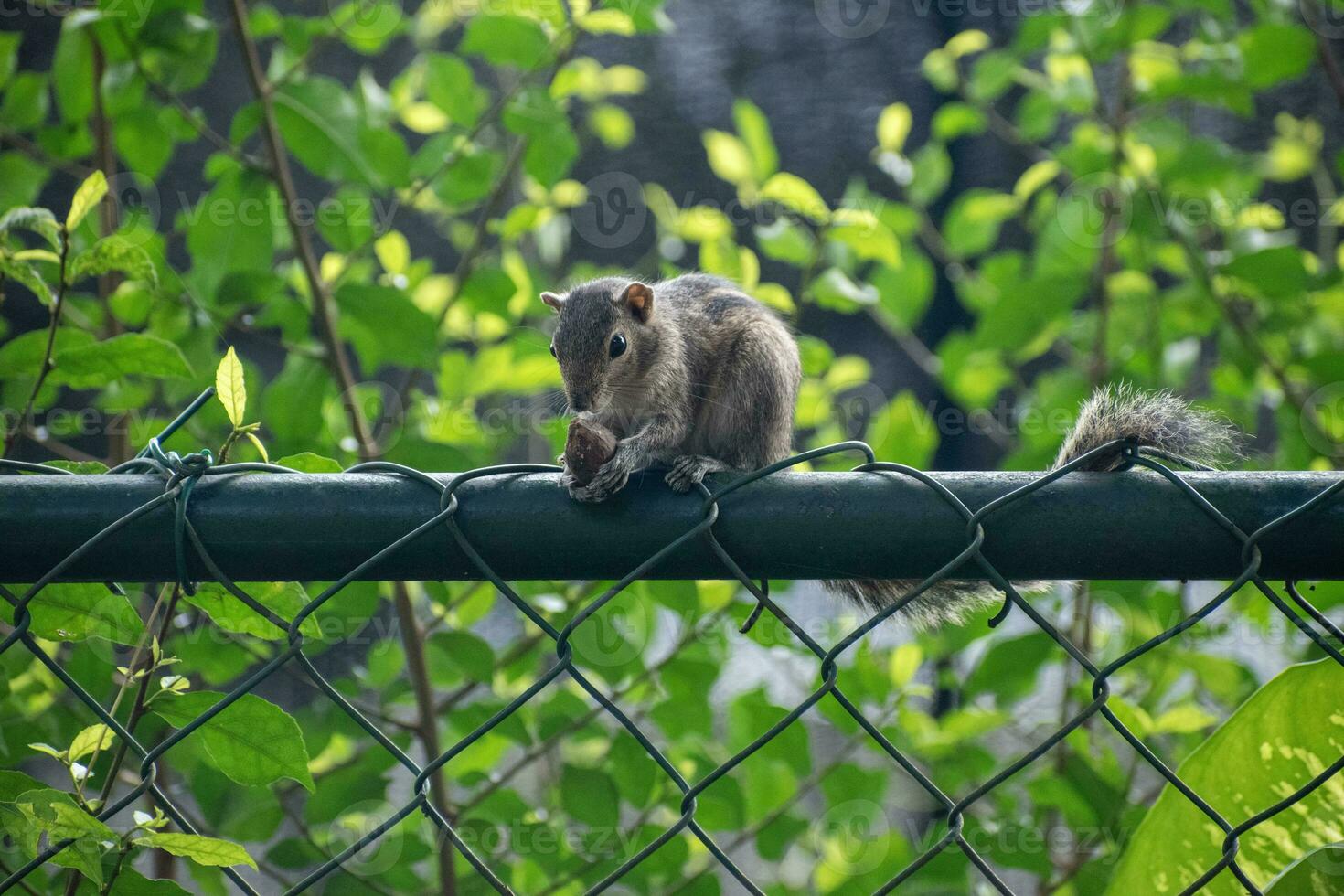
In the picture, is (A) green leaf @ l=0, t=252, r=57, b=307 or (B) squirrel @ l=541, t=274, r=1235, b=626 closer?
(A) green leaf @ l=0, t=252, r=57, b=307

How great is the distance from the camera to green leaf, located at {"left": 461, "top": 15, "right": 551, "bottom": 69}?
128 cm

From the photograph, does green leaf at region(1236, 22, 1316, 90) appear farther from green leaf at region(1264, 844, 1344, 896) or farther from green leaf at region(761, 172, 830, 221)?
green leaf at region(1264, 844, 1344, 896)

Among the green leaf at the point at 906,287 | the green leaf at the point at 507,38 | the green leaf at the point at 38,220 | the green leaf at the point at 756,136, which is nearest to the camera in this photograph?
the green leaf at the point at 38,220

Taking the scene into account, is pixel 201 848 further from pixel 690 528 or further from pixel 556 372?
pixel 556 372

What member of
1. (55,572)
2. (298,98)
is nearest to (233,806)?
(55,572)

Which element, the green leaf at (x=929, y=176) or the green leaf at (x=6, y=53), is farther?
the green leaf at (x=929, y=176)

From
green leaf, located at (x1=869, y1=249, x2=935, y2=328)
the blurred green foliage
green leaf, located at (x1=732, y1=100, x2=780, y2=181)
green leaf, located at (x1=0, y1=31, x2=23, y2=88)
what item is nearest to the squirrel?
the blurred green foliage

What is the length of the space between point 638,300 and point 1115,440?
0.77 meters

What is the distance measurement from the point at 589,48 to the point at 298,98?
4.26 feet

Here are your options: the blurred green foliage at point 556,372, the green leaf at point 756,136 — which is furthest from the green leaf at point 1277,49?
the green leaf at point 756,136

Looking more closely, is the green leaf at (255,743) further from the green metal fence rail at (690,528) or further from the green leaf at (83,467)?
→ the green leaf at (83,467)

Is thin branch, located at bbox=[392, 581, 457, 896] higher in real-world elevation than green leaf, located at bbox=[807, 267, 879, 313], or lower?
lower

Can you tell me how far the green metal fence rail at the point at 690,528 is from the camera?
0.59m

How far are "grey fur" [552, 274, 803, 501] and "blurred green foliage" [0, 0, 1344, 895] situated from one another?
4.8 inches
